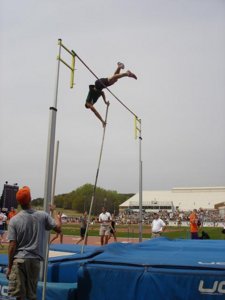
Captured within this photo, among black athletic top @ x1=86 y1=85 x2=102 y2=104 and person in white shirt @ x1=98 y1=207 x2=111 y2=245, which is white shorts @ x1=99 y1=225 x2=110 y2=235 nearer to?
person in white shirt @ x1=98 y1=207 x2=111 y2=245

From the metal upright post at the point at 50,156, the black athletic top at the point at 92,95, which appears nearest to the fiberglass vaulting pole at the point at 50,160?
the metal upright post at the point at 50,156

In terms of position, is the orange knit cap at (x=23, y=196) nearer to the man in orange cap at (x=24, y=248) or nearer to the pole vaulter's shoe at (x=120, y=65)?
the man in orange cap at (x=24, y=248)

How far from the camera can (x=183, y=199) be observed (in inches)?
2616

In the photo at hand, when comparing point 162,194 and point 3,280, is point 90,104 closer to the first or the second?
point 3,280

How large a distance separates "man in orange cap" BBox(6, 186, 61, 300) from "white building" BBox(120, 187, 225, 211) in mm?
55580

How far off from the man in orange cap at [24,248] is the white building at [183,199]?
5558cm

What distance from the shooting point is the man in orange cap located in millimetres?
3793

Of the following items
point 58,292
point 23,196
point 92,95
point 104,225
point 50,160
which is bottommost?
Answer: point 58,292

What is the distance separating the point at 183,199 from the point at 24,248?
211 feet

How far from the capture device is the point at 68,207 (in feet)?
234

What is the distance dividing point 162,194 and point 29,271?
219 ft

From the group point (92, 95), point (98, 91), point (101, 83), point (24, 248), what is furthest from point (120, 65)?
point (24, 248)

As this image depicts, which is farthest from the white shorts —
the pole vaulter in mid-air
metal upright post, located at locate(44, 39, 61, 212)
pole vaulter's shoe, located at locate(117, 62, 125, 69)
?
metal upright post, located at locate(44, 39, 61, 212)

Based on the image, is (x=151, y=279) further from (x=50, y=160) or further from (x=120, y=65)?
(x=120, y=65)
